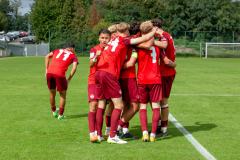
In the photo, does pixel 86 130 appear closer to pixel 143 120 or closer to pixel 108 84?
pixel 143 120

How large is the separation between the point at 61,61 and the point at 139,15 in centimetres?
6103

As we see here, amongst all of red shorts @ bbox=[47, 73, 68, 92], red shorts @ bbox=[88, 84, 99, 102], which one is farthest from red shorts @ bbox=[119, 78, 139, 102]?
red shorts @ bbox=[47, 73, 68, 92]

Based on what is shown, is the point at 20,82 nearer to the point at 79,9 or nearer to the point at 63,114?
the point at 63,114

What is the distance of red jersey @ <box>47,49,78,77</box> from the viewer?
11469mm

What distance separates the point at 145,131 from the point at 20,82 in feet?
43.2

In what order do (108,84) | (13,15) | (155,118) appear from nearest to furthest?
(108,84)
(155,118)
(13,15)

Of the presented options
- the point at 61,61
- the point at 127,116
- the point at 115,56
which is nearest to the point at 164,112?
the point at 127,116

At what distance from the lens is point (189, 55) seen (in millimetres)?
57312

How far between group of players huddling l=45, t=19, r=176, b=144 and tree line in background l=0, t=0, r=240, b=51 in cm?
5861

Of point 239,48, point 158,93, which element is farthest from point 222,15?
point 158,93

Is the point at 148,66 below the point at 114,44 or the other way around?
below

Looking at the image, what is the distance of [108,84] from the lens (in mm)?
8398

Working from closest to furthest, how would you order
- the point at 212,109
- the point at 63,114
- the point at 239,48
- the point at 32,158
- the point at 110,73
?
the point at 32,158 → the point at 110,73 → the point at 63,114 → the point at 212,109 → the point at 239,48

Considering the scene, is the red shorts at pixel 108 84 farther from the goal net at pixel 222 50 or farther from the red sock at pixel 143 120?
the goal net at pixel 222 50
